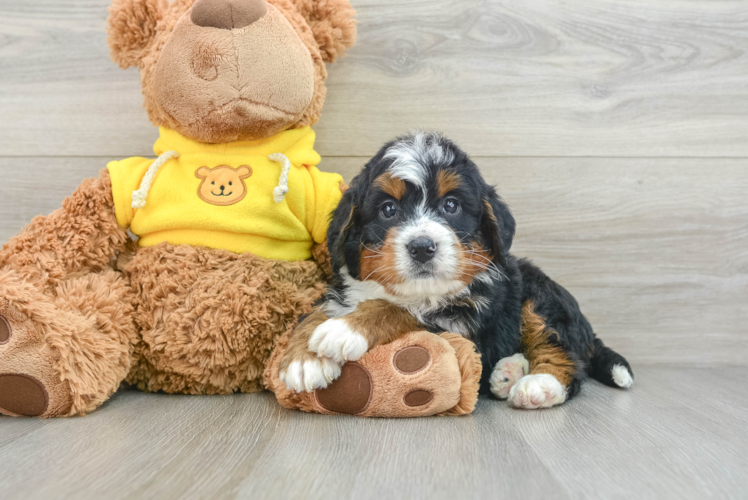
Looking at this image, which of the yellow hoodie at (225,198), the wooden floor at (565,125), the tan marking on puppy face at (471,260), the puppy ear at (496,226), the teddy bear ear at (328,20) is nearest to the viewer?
the tan marking on puppy face at (471,260)

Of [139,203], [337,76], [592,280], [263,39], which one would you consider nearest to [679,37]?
[592,280]

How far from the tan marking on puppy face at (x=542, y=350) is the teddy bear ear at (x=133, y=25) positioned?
1.60m

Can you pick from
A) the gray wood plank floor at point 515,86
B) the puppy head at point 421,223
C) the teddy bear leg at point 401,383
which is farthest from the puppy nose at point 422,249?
the gray wood plank floor at point 515,86

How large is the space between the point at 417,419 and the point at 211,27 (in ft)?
4.40

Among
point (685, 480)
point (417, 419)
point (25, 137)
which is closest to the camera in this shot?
point (685, 480)

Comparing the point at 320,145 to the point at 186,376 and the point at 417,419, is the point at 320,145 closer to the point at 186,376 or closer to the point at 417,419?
the point at 186,376

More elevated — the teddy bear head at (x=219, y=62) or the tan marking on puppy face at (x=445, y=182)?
the teddy bear head at (x=219, y=62)

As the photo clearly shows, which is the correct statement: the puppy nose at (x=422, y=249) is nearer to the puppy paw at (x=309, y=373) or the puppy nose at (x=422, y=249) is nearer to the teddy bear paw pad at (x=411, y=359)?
the teddy bear paw pad at (x=411, y=359)

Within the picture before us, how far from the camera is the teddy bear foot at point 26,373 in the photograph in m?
1.53

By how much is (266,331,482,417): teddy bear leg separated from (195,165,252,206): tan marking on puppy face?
2.17 feet

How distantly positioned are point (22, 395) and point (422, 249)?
1.14 meters

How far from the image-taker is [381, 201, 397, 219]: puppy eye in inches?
67.4

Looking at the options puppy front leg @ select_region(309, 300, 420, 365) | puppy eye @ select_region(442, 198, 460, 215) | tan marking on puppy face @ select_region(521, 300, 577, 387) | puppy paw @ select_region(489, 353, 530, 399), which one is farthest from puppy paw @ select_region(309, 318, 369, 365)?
tan marking on puppy face @ select_region(521, 300, 577, 387)

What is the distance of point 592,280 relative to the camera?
2506 mm
